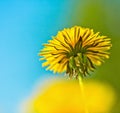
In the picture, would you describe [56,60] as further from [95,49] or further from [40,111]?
[40,111]

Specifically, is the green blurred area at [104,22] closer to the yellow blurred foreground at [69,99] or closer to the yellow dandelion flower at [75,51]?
the yellow blurred foreground at [69,99]

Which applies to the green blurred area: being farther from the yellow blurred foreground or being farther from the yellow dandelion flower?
the yellow dandelion flower


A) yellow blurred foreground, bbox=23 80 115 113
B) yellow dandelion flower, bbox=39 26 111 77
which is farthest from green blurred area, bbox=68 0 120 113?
yellow dandelion flower, bbox=39 26 111 77

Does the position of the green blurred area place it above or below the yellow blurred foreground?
above

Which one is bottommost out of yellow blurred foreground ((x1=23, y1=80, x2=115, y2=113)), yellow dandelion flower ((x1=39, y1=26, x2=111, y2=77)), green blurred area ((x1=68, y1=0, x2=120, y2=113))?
yellow dandelion flower ((x1=39, y1=26, x2=111, y2=77))

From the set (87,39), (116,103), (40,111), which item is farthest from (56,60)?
(116,103)

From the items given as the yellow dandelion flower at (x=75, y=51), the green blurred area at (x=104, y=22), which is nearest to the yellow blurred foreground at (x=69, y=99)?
the green blurred area at (x=104, y=22)

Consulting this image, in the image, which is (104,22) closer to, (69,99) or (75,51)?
(69,99)
